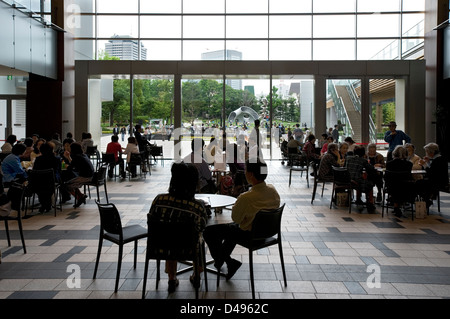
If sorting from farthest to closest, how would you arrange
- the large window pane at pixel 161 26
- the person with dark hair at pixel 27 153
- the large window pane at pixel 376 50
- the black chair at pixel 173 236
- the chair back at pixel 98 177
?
the large window pane at pixel 161 26
the large window pane at pixel 376 50
the person with dark hair at pixel 27 153
the chair back at pixel 98 177
the black chair at pixel 173 236

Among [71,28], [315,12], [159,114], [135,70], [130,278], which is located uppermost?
[315,12]

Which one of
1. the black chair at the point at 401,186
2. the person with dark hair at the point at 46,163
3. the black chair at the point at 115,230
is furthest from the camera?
the person with dark hair at the point at 46,163

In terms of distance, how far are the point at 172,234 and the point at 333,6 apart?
16.6m

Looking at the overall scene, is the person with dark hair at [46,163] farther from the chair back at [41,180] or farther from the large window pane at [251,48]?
the large window pane at [251,48]

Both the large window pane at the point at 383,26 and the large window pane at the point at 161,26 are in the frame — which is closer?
the large window pane at the point at 383,26

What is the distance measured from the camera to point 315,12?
57.2ft

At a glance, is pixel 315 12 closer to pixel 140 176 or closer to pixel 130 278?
pixel 140 176

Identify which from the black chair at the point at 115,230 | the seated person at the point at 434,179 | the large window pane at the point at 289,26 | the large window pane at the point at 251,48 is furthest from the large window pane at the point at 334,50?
the black chair at the point at 115,230

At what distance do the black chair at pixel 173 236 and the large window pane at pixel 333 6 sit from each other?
52.8 feet

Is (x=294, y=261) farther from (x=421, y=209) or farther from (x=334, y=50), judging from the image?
(x=334, y=50)

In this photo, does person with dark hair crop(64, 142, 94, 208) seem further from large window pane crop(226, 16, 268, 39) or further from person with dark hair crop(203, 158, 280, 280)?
large window pane crop(226, 16, 268, 39)

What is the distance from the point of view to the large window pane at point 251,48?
17.2 metres
